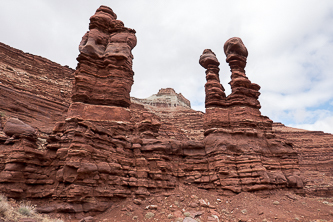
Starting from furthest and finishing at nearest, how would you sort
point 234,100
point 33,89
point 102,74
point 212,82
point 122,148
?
1. point 33,89
2. point 212,82
3. point 234,100
4. point 102,74
5. point 122,148

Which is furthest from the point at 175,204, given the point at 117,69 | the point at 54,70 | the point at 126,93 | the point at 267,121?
the point at 54,70

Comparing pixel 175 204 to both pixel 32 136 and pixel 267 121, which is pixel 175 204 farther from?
pixel 267 121

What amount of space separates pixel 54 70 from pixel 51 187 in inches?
1553

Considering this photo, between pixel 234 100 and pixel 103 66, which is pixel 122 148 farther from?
pixel 234 100

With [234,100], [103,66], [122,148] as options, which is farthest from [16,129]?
[234,100]

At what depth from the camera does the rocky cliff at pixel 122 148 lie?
32.4 feet

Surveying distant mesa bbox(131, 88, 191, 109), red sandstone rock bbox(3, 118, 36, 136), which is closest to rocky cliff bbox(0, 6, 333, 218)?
red sandstone rock bbox(3, 118, 36, 136)

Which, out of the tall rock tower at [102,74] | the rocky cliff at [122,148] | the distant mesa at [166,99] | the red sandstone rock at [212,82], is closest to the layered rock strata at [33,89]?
the rocky cliff at [122,148]

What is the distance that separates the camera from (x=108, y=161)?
11359 mm

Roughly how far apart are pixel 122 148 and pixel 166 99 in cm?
9099

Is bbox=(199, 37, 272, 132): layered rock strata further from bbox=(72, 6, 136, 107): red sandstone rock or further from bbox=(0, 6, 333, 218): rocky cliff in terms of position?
bbox=(72, 6, 136, 107): red sandstone rock

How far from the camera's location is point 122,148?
12586mm

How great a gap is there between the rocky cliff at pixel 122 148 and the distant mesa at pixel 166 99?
76.5 m

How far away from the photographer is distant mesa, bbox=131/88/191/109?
9725cm
